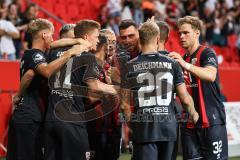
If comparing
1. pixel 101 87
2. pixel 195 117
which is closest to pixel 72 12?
pixel 101 87

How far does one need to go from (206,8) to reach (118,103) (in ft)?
42.6

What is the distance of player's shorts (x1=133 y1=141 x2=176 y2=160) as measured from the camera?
22.0ft

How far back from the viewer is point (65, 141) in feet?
23.4

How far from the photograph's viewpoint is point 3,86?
1246 cm

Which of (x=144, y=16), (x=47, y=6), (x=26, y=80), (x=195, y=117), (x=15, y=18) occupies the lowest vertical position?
(x=195, y=117)

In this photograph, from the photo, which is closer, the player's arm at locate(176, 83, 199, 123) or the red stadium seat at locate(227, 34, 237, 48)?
the player's arm at locate(176, 83, 199, 123)

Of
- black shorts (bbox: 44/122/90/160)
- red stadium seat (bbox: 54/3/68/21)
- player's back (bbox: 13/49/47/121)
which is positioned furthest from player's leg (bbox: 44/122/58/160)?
red stadium seat (bbox: 54/3/68/21)

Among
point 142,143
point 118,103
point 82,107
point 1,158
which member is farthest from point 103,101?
point 1,158

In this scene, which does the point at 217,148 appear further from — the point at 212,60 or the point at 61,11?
the point at 61,11

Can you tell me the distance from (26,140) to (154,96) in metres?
1.87

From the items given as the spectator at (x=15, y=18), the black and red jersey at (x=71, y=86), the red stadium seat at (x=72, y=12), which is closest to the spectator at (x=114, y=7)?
the red stadium seat at (x=72, y=12)

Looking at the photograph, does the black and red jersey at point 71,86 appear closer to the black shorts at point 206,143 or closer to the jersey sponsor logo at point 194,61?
the jersey sponsor logo at point 194,61

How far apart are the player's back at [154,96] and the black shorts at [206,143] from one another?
96 cm

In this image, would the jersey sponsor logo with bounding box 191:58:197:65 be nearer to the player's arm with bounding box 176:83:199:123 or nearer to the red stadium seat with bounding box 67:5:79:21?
the player's arm with bounding box 176:83:199:123
